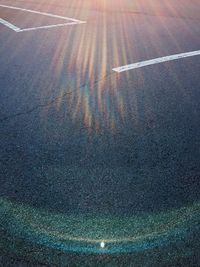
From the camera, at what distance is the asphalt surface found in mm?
3910

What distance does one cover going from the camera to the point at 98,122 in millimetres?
5156

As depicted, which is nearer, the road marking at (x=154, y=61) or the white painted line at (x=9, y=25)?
the road marking at (x=154, y=61)

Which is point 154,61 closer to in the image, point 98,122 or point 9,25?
point 98,122

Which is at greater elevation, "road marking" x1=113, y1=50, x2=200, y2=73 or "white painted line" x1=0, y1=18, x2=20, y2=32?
"road marking" x1=113, y1=50, x2=200, y2=73

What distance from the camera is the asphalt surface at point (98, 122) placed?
391 cm

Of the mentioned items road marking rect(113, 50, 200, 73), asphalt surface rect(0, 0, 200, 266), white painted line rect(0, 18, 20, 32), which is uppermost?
asphalt surface rect(0, 0, 200, 266)

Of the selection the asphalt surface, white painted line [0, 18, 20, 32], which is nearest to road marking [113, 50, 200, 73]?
the asphalt surface

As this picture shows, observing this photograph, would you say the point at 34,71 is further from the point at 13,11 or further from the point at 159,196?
the point at 13,11

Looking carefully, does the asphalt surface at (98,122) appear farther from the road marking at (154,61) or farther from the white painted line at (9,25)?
the white painted line at (9,25)

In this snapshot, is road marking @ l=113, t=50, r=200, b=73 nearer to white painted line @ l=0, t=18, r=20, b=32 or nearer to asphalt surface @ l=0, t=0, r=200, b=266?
asphalt surface @ l=0, t=0, r=200, b=266

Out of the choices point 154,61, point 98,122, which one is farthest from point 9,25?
point 98,122

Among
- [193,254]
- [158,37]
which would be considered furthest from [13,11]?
[193,254]

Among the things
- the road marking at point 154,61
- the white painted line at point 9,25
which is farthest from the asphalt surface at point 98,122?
the white painted line at point 9,25

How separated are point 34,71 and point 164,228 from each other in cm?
430
